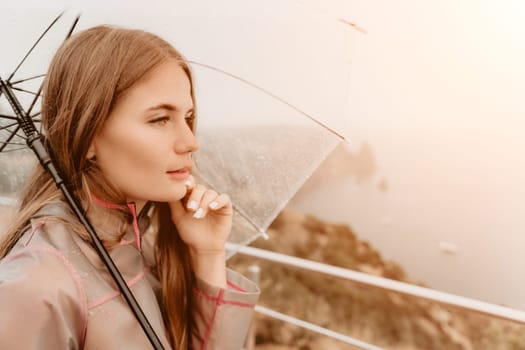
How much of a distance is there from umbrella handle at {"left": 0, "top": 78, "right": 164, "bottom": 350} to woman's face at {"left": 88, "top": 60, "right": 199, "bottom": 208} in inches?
3.0

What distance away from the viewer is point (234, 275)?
0.98m

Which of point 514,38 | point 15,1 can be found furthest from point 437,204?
point 15,1

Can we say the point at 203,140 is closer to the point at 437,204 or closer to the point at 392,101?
the point at 392,101

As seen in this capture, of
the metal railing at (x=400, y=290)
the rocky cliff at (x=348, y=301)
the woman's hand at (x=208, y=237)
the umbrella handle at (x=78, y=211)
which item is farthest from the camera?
the rocky cliff at (x=348, y=301)

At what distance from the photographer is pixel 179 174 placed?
2.66 feet

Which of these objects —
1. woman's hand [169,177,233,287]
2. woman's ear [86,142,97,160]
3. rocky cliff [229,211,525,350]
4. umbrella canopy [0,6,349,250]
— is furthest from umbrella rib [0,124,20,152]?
rocky cliff [229,211,525,350]

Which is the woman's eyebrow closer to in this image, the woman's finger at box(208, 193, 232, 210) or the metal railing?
the woman's finger at box(208, 193, 232, 210)

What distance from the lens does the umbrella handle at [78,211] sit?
0.71 meters

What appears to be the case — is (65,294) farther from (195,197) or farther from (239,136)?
(239,136)

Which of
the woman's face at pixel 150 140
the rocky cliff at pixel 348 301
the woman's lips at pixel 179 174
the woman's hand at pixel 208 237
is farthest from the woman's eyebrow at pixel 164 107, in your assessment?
the rocky cliff at pixel 348 301

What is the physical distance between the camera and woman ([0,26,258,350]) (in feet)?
2.07

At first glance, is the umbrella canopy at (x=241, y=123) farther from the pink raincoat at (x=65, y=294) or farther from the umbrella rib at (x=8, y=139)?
the pink raincoat at (x=65, y=294)

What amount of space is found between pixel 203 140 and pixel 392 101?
5339mm

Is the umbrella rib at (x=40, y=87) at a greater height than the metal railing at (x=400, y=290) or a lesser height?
greater
